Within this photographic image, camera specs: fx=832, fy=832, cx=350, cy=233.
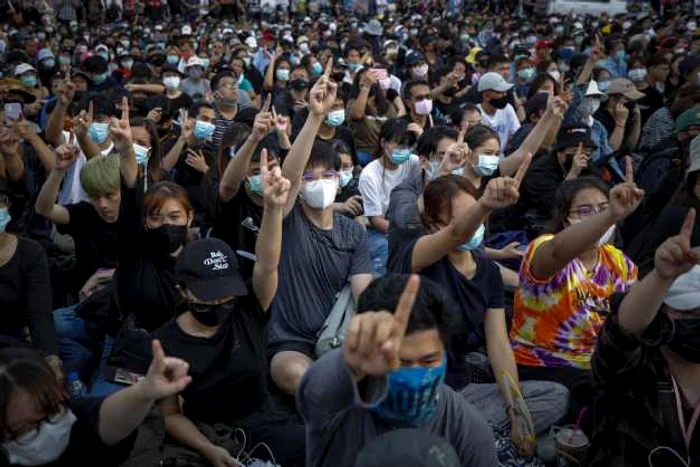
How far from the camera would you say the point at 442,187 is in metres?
3.70

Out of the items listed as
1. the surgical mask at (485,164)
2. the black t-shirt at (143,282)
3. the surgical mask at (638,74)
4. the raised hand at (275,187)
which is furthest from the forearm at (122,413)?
the surgical mask at (638,74)

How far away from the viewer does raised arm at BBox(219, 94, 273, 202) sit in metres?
4.44

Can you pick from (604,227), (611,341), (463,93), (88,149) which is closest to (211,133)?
(88,149)

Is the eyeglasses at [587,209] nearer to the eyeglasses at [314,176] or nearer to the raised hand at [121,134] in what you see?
the eyeglasses at [314,176]

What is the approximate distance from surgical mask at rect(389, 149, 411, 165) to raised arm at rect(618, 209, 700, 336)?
3.67 meters

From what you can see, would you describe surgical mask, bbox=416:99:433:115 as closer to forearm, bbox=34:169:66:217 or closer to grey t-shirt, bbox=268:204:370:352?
grey t-shirt, bbox=268:204:370:352

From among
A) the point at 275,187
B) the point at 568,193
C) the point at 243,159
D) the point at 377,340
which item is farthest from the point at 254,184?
the point at 377,340

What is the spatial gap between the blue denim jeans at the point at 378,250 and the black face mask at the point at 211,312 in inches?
79.7

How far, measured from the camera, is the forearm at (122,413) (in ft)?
7.75

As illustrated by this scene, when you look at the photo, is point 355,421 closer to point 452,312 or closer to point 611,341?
point 452,312

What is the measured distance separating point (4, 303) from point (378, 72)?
5584mm

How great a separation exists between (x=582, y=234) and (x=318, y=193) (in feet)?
5.07

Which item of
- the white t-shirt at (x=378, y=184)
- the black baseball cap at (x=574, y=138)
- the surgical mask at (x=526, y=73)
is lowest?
the surgical mask at (x=526, y=73)

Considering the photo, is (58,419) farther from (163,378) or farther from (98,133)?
(98,133)
